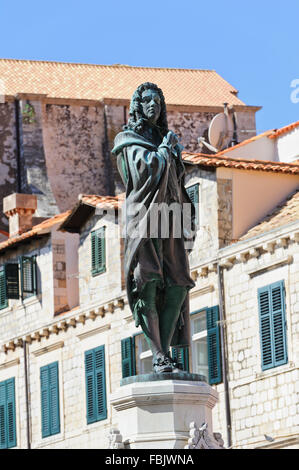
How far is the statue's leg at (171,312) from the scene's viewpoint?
1189 cm

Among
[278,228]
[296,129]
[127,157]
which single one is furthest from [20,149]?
[127,157]

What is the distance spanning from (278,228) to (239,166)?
2493mm

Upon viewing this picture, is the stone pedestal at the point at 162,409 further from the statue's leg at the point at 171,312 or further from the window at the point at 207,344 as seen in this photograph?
the window at the point at 207,344

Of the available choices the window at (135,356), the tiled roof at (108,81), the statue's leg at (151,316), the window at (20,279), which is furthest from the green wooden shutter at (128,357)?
the statue's leg at (151,316)

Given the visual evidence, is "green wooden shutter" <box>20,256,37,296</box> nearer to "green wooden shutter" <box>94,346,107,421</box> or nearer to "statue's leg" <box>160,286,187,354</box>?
"green wooden shutter" <box>94,346,107,421</box>

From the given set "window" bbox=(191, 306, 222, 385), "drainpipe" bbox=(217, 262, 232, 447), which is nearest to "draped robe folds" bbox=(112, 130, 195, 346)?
"drainpipe" bbox=(217, 262, 232, 447)

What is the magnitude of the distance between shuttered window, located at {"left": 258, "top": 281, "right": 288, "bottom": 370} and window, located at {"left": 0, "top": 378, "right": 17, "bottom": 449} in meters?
9.98

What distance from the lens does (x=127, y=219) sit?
11.9 metres

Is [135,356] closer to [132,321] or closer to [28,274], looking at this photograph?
[132,321]

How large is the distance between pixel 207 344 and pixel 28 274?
7.77m

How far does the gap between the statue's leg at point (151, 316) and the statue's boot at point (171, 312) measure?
0.18 feet

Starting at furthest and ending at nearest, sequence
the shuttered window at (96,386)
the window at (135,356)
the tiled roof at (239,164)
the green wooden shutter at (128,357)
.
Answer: the shuttered window at (96,386)
the green wooden shutter at (128,357)
the window at (135,356)
the tiled roof at (239,164)

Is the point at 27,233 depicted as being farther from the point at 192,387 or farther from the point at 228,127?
the point at 192,387

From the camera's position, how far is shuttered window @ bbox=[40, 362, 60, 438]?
3644cm
